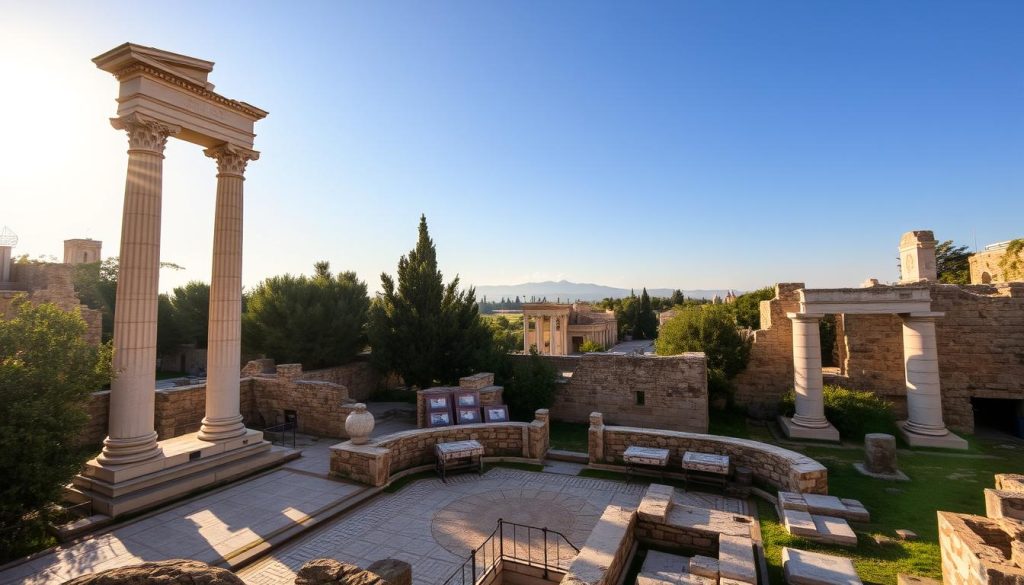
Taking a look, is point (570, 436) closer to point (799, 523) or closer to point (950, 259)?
point (799, 523)

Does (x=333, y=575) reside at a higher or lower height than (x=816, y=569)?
higher

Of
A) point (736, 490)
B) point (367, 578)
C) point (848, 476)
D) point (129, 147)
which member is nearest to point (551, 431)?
point (736, 490)

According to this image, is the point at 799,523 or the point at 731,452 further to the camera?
the point at 731,452

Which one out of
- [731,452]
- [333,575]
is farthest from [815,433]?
[333,575]

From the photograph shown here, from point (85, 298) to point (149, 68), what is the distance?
33337mm

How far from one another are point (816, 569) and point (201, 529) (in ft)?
34.9

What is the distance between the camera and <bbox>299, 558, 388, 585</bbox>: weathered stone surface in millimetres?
4805

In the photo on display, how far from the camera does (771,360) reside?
19.5 metres

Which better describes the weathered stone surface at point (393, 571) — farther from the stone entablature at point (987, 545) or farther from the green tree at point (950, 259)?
the green tree at point (950, 259)

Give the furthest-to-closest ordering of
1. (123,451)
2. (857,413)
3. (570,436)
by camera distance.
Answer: (570,436), (857,413), (123,451)

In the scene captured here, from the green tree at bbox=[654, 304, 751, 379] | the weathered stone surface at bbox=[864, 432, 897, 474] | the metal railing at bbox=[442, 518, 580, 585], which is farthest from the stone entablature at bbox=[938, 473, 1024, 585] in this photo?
the green tree at bbox=[654, 304, 751, 379]

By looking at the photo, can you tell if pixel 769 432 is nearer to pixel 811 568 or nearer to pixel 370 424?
pixel 811 568

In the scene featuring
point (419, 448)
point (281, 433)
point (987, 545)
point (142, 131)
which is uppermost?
point (142, 131)

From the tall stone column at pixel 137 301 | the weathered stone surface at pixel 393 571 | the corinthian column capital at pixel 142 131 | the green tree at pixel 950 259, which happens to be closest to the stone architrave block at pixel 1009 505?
the weathered stone surface at pixel 393 571
